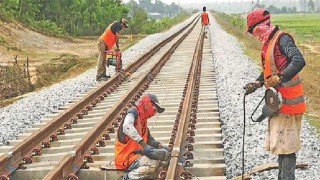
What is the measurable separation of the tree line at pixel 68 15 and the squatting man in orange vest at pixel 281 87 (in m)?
24.7

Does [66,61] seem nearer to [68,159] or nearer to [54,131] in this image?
[54,131]

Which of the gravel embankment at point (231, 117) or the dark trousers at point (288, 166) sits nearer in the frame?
the dark trousers at point (288, 166)

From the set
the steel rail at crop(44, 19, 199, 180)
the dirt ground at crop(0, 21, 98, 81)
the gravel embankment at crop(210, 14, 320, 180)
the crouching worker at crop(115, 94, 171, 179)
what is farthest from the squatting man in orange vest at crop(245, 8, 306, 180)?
the dirt ground at crop(0, 21, 98, 81)

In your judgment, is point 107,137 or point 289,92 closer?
point 289,92

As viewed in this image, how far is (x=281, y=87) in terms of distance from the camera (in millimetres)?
4828

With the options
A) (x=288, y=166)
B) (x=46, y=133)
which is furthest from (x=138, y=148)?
(x=46, y=133)

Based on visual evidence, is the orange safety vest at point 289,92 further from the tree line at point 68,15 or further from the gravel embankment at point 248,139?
the tree line at point 68,15

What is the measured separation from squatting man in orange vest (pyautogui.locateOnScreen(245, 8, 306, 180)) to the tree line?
2471cm

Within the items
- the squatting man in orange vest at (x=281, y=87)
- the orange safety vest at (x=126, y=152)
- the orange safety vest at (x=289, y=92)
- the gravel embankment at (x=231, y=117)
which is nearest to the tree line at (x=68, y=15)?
the gravel embankment at (x=231, y=117)

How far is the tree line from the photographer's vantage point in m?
31.7

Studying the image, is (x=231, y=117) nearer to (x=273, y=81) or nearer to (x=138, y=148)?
(x=138, y=148)

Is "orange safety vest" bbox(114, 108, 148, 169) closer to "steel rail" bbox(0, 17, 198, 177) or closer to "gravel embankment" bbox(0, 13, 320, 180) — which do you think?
"gravel embankment" bbox(0, 13, 320, 180)

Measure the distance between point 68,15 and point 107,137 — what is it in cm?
3180

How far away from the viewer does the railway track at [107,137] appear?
587 centimetres
